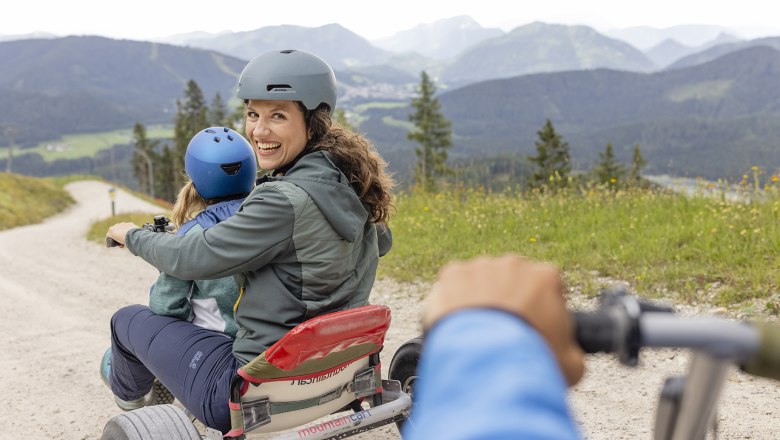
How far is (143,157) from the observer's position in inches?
3629

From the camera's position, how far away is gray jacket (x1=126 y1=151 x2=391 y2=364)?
281 centimetres

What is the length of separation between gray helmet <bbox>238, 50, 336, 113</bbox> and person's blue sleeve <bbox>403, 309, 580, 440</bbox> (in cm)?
266

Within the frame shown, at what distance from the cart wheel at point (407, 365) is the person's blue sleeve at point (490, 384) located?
300cm

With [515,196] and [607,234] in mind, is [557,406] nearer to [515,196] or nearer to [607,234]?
[607,234]

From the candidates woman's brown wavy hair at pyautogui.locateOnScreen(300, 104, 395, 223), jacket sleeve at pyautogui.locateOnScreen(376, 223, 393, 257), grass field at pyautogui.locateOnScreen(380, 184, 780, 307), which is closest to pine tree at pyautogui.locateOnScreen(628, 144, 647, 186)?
grass field at pyautogui.locateOnScreen(380, 184, 780, 307)

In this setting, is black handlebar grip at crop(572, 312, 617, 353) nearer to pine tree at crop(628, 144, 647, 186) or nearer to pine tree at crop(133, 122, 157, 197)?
pine tree at crop(628, 144, 647, 186)

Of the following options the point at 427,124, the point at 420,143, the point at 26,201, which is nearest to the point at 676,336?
the point at 26,201

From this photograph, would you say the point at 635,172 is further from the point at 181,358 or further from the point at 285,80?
the point at 181,358

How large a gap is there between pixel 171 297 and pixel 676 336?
2966 millimetres

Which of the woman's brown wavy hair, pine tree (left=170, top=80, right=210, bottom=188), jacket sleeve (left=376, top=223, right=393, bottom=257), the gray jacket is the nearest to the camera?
the gray jacket

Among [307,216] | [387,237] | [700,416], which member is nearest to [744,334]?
[700,416]

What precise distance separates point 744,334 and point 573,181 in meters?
10.1

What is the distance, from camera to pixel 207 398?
9.95 feet

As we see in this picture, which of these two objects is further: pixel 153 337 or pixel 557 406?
pixel 153 337
